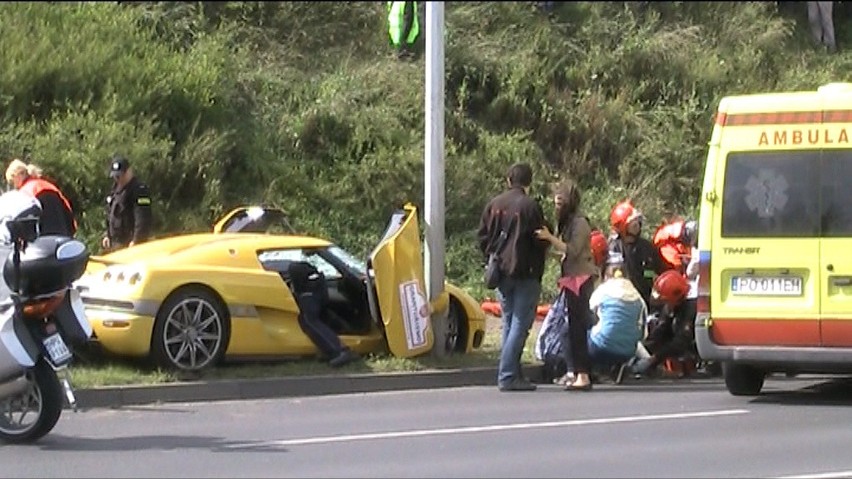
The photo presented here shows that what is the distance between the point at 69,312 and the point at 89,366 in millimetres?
2825

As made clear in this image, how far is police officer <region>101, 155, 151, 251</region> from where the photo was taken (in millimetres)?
15820

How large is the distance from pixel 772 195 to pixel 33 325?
564 cm

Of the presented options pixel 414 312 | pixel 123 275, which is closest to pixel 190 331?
pixel 123 275

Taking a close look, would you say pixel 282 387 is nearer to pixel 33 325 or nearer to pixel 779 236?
pixel 33 325

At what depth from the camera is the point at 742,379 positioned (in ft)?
42.9

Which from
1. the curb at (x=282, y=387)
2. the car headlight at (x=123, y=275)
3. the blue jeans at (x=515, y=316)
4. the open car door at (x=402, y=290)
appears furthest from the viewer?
the open car door at (x=402, y=290)

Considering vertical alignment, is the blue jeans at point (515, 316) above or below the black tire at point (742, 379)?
above

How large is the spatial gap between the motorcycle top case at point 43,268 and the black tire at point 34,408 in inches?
18.3

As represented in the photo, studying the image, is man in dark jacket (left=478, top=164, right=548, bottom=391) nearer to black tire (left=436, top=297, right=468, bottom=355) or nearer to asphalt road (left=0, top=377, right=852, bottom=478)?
asphalt road (left=0, top=377, right=852, bottom=478)

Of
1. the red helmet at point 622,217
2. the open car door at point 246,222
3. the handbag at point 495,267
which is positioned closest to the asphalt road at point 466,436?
the handbag at point 495,267

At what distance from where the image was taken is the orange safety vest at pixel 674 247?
1553 cm

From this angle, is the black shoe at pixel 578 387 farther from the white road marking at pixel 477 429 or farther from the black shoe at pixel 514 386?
the white road marking at pixel 477 429

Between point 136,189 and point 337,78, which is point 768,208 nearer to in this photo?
point 136,189

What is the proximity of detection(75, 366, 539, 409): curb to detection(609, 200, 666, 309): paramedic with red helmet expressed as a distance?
1.31 meters
